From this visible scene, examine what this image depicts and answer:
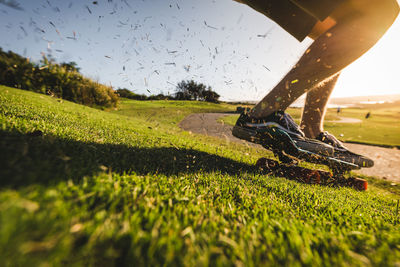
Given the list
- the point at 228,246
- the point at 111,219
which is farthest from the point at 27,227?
the point at 228,246

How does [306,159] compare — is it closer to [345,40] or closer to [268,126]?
[268,126]

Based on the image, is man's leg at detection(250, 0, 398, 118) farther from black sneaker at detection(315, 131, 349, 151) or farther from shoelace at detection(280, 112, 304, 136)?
black sneaker at detection(315, 131, 349, 151)

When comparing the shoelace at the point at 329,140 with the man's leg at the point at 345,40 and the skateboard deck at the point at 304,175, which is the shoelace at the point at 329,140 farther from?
the man's leg at the point at 345,40

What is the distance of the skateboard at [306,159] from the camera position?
2914 mm

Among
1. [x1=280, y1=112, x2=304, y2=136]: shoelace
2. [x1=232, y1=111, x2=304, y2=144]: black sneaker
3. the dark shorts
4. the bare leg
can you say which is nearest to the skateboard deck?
[x1=232, y1=111, x2=304, y2=144]: black sneaker

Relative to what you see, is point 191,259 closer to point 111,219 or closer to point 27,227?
point 111,219

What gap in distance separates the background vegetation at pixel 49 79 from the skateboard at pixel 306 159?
15.6 m

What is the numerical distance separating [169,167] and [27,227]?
1504mm

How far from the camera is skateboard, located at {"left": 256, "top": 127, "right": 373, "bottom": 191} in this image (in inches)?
115

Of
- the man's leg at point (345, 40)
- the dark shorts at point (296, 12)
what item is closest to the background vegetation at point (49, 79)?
the dark shorts at point (296, 12)

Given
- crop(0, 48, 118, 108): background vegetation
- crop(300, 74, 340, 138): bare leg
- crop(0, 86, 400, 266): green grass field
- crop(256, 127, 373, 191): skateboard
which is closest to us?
crop(0, 86, 400, 266): green grass field

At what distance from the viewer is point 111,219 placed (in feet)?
2.83

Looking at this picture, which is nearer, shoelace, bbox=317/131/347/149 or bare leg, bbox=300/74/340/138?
shoelace, bbox=317/131/347/149

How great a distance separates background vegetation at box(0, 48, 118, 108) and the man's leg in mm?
15758
